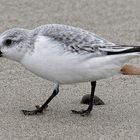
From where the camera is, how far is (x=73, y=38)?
4.18m

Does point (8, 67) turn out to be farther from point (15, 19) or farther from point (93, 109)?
point (15, 19)

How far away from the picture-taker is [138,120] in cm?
426

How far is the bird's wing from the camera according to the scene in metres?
4.11

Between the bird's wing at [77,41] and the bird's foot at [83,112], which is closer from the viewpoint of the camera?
the bird's wing at [77,41]

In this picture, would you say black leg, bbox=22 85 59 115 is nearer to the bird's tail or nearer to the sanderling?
the sanderling

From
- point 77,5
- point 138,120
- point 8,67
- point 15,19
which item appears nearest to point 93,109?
point 138,120

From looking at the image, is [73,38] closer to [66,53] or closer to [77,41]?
[77,41]

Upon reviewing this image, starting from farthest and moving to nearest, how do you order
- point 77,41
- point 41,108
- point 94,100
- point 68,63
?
point 94,100, point 41,108, point 77,41, point 68,63

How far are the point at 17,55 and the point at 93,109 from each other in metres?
0.80

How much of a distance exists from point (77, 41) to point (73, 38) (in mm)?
39

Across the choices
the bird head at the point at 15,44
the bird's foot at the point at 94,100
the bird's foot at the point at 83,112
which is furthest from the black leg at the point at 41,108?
the bird head at the point at 15,44

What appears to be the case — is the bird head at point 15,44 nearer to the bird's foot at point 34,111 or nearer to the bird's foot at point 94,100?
the bird's foot at point 34,111

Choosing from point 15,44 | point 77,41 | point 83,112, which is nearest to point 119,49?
point 77,41

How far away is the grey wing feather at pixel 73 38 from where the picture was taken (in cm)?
412
